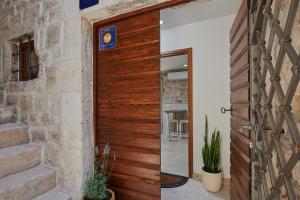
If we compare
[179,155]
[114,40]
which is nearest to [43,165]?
[114,40]

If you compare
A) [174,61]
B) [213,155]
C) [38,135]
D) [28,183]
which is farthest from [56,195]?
[174,61]

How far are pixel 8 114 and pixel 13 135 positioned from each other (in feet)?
1.17

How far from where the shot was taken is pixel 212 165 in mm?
2500

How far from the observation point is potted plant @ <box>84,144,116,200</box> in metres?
1.58

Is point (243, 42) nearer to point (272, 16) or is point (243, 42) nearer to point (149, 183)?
point (272, 16)

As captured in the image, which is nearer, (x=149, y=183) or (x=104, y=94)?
(x=149, y=183)

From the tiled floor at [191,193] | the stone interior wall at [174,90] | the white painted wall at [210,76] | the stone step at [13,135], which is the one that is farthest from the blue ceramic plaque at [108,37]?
the stone interior wall at [174,90]

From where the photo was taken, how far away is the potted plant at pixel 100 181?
5.18 feet

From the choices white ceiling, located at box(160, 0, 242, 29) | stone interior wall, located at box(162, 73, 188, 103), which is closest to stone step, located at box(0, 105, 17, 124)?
white ceiling, located at box(160, 0, 242, 29)

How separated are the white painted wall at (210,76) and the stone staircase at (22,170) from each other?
197 centimetres

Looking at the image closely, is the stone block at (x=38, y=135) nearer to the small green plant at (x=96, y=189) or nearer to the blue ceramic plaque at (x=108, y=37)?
the small green plant at (x=96, y=189)

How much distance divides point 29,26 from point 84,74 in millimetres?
973

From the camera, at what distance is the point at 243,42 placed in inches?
56.9

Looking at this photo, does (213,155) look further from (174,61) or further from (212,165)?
(174,61)
